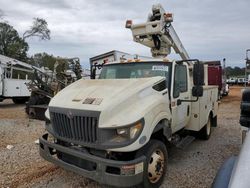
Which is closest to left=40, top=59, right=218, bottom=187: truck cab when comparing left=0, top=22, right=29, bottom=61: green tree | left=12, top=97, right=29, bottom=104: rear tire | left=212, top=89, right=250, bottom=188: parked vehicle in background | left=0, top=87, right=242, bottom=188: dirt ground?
left=0, top=87, right=242, bottom=188: dirt ground

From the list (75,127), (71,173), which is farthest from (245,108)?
(71,173)

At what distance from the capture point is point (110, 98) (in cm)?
409

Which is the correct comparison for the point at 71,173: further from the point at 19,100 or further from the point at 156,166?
the point at 19,100

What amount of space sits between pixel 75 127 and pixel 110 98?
65cm

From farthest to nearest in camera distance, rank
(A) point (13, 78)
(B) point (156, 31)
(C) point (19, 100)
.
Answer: (C) point (19, 100)
(A) point (13, 78)
(B) point (156, 31)

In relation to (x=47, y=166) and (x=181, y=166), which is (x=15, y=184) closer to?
(x=47, y=166)

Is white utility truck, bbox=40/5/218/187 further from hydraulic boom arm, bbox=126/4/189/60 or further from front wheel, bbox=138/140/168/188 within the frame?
hydraulic boom arm, bbox=126/4/189/60

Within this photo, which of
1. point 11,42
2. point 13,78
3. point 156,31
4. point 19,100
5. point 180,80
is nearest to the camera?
point 180,80

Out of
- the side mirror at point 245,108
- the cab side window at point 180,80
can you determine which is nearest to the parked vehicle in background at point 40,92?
the cab side window at point 180,80

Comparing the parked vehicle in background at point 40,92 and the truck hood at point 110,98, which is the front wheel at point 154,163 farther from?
the parked vehicle in background at point 40,92

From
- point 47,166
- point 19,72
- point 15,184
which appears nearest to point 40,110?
point 47,166

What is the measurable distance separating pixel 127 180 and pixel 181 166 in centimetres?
216

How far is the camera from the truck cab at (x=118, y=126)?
3.77 m

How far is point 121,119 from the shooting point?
3830mm
